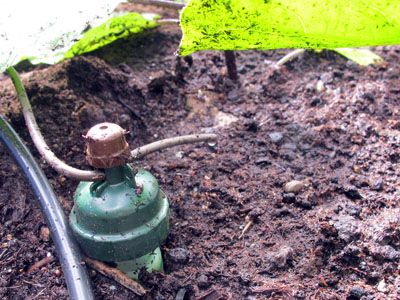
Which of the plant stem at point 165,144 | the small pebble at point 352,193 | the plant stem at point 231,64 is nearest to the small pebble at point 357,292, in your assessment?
the small pebble at point 352,193

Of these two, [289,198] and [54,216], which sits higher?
[54,216]

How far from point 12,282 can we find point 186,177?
470 mm

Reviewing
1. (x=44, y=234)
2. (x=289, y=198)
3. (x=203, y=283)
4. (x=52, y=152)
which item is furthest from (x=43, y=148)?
(x=289, y=198)

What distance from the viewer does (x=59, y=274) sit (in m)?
1.12

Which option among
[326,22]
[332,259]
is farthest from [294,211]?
[326,22]

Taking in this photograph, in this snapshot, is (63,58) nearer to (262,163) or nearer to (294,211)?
(262,163)

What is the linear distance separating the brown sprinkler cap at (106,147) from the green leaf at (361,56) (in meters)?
0.99

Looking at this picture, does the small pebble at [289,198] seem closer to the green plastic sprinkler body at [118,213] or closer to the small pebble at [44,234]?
the green plastic sprinkler body at [118,213]

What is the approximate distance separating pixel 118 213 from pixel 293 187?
46 cm

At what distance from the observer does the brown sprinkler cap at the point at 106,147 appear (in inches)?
37.4

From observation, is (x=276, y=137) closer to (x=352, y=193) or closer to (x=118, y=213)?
(x=352, y=193)

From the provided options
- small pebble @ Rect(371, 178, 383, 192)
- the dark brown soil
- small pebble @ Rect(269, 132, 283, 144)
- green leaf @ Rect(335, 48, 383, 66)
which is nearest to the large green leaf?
the dark brown soil

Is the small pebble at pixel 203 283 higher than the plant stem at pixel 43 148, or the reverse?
the plant stem at pixel 43 148

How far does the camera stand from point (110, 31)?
5.81ft
